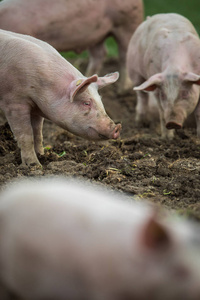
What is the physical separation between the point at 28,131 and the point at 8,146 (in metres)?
0.44

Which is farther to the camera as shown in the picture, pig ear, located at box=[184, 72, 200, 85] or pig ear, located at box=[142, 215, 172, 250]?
pig ear, located at box=[184, 72, 200, 85]

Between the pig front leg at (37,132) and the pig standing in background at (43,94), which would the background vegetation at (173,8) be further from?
the pig standing in background at (43,94)

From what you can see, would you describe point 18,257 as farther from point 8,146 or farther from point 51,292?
point 8,146

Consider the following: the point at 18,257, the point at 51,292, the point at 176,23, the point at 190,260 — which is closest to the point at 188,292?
the point at 190,260

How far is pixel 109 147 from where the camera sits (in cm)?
490

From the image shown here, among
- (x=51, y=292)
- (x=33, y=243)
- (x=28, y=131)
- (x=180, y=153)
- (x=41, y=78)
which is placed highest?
(x=33, y=243)

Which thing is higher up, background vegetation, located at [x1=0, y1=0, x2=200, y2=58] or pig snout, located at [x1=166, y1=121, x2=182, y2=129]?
pig snout, located at [x1=166, y1=121, x2=182, y2=129]

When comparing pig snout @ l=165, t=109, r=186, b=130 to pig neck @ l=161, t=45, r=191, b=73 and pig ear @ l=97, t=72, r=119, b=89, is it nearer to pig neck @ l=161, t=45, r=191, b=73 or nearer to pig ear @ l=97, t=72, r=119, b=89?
pig neck @ l=161, t=45, r=191, b=73

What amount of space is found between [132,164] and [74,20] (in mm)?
3795

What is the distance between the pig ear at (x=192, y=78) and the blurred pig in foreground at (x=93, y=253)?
322 cm

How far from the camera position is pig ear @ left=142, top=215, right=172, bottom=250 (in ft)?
6.17

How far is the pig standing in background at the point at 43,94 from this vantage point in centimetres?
438

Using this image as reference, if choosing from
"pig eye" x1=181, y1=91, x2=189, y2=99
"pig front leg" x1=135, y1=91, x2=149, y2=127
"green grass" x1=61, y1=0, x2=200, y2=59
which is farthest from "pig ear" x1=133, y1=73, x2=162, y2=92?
"green grass" x1=61, y1=0, x2=200, y2=59

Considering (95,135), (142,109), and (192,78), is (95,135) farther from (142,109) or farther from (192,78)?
(142,109)
